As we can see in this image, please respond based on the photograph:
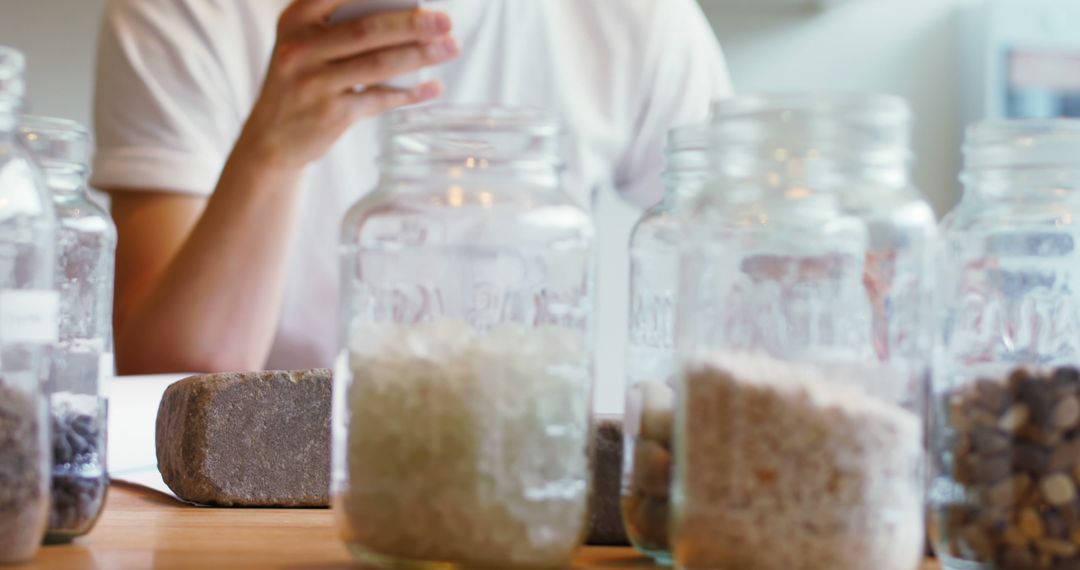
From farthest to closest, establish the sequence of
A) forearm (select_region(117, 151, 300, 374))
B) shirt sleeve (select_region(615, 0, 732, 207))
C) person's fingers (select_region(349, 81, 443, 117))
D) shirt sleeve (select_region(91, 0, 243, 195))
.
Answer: shirt sleeve (select_region(615, 0, 732, 207)) → shirt sleeve (select_region(91, 0, 243, 195)) → forearm (select_region(117, 151, 300, 374)) → person's fingers (select_region(349, 81, 443, 117))

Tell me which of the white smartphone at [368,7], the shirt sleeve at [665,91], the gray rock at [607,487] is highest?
the shirt sleeve at [665,91]

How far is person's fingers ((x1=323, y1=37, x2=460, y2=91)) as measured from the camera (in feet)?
3.67

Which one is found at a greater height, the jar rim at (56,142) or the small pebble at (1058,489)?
the jar rim at (56,142)

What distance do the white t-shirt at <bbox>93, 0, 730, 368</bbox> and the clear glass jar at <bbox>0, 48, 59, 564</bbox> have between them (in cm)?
89

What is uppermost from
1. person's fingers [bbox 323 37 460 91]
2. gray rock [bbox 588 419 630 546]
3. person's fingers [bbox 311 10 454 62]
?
person's fingers [bbox 311 10 454 62]

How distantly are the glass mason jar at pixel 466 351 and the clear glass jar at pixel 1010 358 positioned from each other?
16 cm

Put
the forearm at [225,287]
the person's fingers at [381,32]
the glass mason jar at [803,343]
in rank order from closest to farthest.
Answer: the glass mason jar at [803,343], the person's fingers at [381,32], the forearm at [225,287]

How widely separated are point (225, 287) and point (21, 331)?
3.08 feet

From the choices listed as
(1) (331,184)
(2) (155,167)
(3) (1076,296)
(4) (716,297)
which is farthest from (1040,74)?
(4) (716,297)

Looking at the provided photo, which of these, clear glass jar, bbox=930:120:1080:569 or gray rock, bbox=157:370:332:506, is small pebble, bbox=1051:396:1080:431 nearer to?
clear glass jar, bbox=930:120:1080:569

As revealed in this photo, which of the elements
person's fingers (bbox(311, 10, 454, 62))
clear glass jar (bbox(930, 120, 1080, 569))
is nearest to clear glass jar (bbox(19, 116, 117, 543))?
clear glass jar (bbox(930, 120, 1080, 569))

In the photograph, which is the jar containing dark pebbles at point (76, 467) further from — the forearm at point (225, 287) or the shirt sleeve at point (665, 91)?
the shirt sleeve at point (665, 91)

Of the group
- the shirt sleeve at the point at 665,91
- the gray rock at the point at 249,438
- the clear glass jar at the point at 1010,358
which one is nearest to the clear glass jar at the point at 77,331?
the gray rock at the point at 249,438

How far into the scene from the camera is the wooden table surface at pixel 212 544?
515mm
